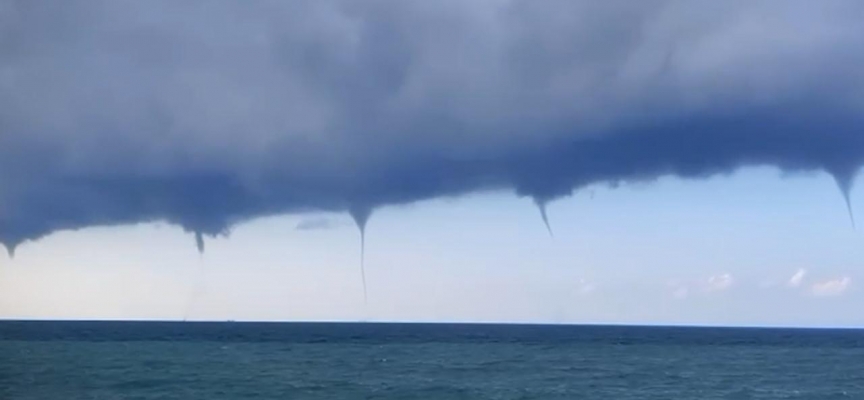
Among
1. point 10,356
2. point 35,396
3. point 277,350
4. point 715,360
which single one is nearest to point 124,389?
point 35,396

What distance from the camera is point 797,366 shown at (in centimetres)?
8331

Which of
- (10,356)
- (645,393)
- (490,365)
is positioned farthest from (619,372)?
(10,356)

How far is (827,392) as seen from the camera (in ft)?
194

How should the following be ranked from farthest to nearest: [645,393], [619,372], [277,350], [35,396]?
[277,350] < [619,372] < [645,393] < [35,396]

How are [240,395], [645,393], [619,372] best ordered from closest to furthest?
[240,395] → [645,393] → [619,372]

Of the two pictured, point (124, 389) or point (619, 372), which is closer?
point (124, 389)

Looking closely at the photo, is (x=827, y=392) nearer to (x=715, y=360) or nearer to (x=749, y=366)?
(x=749, y=366)

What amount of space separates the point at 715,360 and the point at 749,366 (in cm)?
768

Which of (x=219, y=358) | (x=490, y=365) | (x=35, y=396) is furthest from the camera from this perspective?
(x=219, y=358)

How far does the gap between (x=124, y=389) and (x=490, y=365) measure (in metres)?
31.5

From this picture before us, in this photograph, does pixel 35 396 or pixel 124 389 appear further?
pixel 124 389

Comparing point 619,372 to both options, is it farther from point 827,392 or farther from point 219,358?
point 219,358

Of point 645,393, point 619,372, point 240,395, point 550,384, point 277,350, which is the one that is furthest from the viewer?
point 277,350

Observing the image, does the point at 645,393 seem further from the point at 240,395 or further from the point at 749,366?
the point at 749,366
